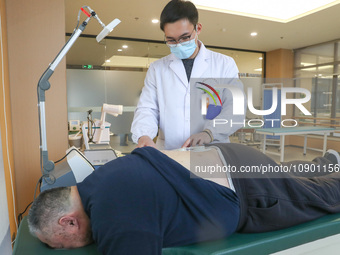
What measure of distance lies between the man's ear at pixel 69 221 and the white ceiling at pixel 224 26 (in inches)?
141

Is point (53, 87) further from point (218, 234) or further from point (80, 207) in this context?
point (218, 234)

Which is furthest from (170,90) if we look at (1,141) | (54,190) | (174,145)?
(1,141)

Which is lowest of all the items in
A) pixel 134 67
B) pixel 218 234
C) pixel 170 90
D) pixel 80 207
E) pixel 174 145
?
pixel 218 234

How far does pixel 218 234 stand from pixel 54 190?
62 centimetres

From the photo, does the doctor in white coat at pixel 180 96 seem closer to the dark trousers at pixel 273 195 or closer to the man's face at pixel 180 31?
the man's face at pixel 180 31

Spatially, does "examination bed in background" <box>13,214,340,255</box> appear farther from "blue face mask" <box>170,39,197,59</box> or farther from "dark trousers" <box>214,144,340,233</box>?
"blue face mask" <box>170,39,197,59</box>

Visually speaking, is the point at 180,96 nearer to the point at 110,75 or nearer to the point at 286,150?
the point at 110,75

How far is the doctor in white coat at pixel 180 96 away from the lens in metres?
1.55

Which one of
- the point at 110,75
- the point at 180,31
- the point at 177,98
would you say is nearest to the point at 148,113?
the point at 177,98

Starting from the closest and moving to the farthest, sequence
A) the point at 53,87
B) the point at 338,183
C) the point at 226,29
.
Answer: the point at 338,183, the point at 53,87, the point at 226,29

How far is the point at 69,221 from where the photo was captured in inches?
35.4

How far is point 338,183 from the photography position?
124cm

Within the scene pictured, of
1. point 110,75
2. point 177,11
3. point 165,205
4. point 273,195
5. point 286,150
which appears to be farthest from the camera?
point 286,150

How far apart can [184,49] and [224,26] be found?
3731 mm
